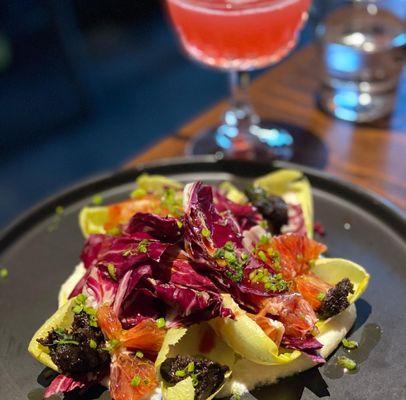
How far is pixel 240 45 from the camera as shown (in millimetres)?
1552

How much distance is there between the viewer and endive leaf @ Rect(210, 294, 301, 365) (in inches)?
36.8

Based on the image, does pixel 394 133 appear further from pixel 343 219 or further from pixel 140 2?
pixel 140 2

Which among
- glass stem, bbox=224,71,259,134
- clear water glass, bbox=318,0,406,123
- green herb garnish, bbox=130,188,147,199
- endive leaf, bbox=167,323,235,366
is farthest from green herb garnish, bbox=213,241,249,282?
clear water glass, bbox=318,0,406,123

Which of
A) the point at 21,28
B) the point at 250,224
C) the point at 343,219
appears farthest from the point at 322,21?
the point at 21,28

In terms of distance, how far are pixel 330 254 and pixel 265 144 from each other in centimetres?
61

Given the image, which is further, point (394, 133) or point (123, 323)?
point (394, 133)

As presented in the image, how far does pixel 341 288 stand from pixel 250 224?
0.24 meters

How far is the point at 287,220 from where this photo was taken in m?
1.22

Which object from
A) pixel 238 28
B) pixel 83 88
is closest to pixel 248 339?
pixel 238 28

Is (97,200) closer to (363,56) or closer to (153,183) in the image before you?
(153,183)

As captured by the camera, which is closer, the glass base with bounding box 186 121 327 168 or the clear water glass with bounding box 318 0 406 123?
the glass base with bounding box 186 121 327 168

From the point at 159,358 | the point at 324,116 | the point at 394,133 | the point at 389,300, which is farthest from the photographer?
the point at 324,116

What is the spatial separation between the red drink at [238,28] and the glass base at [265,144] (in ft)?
0.76

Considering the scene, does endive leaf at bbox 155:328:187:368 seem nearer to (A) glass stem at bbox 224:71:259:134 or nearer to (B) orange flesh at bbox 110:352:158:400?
(B) orange flesh at bbox 110:352:158:400
